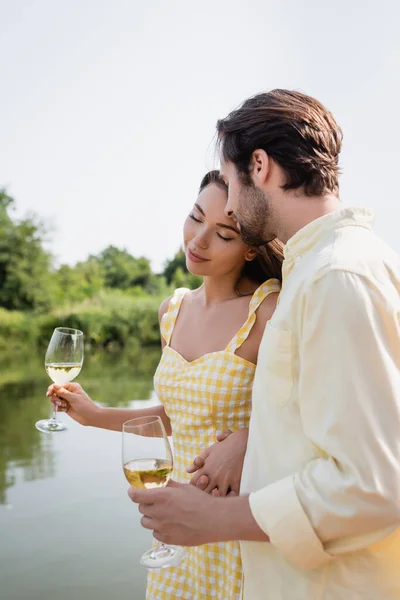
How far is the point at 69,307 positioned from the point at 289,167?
32340mm

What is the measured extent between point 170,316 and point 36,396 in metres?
16.1

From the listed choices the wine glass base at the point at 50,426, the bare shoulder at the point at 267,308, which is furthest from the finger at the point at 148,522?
the wine glass base at the point at 50,426

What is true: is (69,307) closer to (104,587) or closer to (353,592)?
(104,587)

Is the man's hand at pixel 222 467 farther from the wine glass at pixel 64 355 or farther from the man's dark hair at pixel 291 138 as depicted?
the wine glass at pixel 64 355

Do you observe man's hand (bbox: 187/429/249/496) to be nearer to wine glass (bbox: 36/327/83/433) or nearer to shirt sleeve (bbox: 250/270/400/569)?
shirt sleeve (bbox: 250/270/400/569)

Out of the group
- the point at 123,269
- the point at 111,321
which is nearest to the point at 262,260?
the point at 111,321

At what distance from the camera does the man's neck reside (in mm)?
1652

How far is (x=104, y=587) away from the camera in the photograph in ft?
19.8

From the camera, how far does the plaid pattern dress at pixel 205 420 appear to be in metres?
→ 2.13

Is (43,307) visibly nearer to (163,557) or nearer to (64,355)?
(64,355)

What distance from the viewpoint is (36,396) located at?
706 inches

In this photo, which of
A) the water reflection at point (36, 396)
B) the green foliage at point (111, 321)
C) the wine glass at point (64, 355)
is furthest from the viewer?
the green foliage at point (111, 321)

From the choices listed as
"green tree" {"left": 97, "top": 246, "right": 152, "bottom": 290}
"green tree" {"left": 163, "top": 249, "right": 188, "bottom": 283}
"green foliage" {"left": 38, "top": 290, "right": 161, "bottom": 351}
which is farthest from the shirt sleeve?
"green tree" {"left": 97, "top": 246, "right": 152, "bottom": 290}

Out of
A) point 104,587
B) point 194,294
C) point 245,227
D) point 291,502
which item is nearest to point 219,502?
point 291,502
